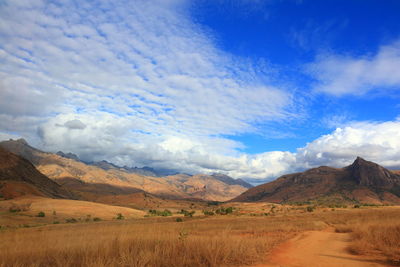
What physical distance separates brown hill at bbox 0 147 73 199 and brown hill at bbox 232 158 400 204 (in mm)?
69477

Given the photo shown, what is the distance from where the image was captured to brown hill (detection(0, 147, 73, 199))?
171 ft

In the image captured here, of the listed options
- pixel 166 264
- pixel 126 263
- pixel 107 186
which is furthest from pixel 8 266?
pixel 107 186

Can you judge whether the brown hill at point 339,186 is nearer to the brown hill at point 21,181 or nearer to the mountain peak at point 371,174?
the mountain peak at point 371,174

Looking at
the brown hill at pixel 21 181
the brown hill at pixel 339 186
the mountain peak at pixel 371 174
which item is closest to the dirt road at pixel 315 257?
the brown hill at pixel 21 181

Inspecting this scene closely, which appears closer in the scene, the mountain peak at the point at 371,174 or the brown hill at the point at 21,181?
the brown hill at the point at 21,181

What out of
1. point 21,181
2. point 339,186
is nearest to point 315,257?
point 21,181

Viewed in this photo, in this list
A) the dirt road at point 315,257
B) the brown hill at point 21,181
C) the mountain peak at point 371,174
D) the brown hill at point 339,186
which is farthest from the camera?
the mountain peak at point 371,174

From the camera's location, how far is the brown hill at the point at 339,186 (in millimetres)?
86050

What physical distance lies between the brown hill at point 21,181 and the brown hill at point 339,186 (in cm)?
6948

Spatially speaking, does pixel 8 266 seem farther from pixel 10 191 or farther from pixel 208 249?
pixel 10 191

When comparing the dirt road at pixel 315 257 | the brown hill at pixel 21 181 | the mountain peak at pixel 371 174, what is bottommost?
the dirt road at pixel 315 257

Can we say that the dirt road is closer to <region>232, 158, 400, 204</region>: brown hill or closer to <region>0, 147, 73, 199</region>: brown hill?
<region>0, 147, 73, 199</region>: brown hill

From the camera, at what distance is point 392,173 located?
10606cm

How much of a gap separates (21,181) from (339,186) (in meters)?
94.9
